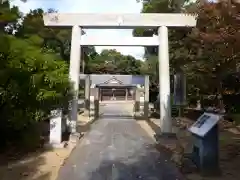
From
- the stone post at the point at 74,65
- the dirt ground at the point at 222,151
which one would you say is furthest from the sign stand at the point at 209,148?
the stone post at the point at 74,65

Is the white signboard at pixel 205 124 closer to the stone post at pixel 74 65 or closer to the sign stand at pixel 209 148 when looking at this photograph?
the sign stand at pixel 209 148

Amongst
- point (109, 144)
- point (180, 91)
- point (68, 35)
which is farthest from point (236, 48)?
point (68, 35)

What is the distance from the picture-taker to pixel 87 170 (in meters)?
8.40

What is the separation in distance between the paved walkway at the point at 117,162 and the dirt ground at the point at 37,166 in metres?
0.23

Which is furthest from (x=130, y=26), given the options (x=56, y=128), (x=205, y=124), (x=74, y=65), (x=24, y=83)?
(x=205, y=124)

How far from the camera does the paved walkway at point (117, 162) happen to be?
7879mm

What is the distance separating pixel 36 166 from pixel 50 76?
2.92m

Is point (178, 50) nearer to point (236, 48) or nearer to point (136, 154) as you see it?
point (136, 154)

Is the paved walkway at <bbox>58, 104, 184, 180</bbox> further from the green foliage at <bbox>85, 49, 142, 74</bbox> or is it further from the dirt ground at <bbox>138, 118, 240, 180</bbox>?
the green foliage at <bbox>85, 49, 142, 74</bbox>

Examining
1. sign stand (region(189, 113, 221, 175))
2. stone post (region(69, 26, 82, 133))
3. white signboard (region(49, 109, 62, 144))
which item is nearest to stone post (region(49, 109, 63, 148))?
white signboard (region(49, 109, 62, 144))

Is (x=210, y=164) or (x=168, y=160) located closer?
(x=210, y=164)

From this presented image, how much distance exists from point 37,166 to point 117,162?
6.28ft

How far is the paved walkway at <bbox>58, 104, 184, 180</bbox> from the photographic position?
7.88 meters

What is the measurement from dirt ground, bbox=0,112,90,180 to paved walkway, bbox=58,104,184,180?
0.23 metres
